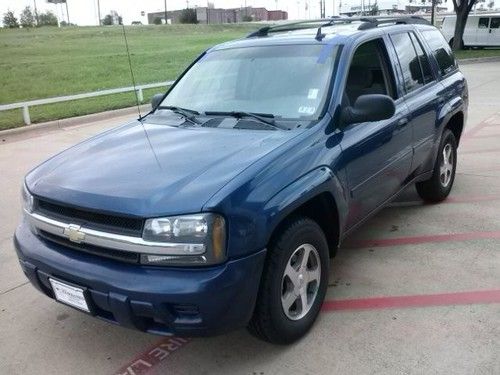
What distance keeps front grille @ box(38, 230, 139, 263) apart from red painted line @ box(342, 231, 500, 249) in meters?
2.33

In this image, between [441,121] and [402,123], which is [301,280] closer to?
[402,123]

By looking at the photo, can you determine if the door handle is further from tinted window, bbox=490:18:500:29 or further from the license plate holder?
tinted window, bbox=490:18:500:29

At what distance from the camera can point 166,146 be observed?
323cm

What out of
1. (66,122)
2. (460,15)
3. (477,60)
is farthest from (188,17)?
(66,122)

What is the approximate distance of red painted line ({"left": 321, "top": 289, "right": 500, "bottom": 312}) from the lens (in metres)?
3.45

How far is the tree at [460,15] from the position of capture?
27391 mm

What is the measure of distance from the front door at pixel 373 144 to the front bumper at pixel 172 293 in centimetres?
115

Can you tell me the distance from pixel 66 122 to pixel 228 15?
90.4 meters

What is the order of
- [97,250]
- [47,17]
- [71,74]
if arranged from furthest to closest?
[47,17], [71,74], [97,250]

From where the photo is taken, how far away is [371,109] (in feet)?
10.8

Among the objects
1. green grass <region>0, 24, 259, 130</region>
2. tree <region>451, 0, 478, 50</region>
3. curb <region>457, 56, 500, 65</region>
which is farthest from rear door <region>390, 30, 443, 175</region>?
tree <region>451, 0, 478, 50</region>

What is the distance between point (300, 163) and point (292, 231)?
388 mm

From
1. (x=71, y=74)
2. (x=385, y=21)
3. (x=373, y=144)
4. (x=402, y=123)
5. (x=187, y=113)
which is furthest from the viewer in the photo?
(x=71, y=74)

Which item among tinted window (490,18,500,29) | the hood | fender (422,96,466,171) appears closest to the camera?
the hood
